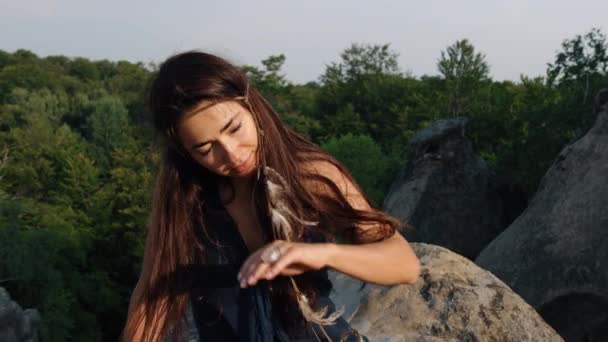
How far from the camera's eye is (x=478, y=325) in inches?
117

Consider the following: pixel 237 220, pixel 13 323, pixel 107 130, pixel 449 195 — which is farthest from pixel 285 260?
pixel 107 130

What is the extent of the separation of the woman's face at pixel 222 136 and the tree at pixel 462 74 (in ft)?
74.2

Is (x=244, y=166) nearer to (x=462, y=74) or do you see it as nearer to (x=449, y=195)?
(x=449, y=195)

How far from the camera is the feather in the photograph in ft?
5.90

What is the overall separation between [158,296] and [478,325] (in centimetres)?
153

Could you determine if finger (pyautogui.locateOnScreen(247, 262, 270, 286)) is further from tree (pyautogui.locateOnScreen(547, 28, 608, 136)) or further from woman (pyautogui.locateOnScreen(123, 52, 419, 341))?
tree (pyautogui.locateOnScreen(547, 28, 608, 136))

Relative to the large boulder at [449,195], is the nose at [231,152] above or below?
above

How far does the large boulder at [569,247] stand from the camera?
31.7 ft

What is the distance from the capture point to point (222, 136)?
1.81 m

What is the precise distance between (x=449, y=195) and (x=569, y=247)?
6.46m

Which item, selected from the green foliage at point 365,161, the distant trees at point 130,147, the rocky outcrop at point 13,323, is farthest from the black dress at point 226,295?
the green foliage at point 365,161

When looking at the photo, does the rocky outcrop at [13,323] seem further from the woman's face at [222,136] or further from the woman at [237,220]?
the woman's face at [222,136]

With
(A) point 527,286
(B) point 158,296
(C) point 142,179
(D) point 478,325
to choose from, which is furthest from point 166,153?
(C) point 142,179

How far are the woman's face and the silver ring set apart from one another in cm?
41
